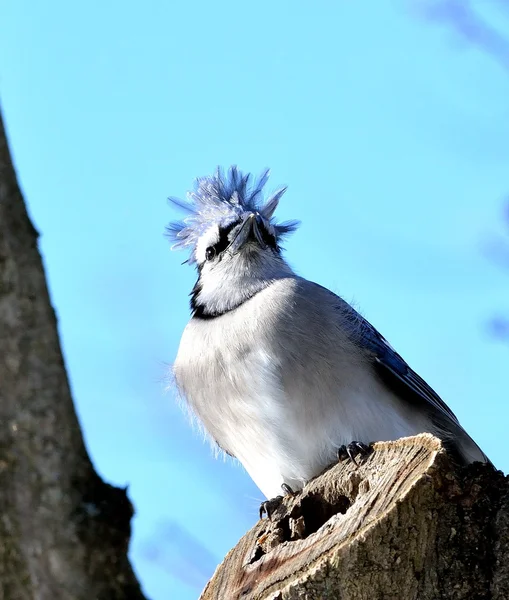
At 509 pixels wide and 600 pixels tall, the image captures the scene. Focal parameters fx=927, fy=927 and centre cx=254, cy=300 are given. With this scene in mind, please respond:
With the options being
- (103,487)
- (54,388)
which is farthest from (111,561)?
(54,388)

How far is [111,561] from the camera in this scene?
154 centimetres

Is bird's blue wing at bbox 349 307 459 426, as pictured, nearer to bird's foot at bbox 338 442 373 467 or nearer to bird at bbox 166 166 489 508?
bird at bbox 166 166 489 508

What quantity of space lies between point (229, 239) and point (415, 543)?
2.68 m

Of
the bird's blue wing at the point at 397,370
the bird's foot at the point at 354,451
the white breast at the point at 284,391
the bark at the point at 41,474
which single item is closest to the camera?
the bark at the point at 41,474

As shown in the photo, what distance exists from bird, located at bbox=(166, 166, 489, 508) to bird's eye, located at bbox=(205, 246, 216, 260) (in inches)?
6.2

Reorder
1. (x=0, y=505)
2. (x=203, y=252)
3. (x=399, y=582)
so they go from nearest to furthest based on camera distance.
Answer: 1. (x=0, y=505)
2. (x=399, y=582)
3. (x=203, y=252)

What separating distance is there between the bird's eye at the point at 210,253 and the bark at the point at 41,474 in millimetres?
3258

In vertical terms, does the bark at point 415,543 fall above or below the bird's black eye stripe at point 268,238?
below

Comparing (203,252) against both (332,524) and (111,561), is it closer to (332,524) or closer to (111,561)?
(332,524)

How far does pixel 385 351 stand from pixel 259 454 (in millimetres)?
758

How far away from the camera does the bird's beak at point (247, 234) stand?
15.5ft

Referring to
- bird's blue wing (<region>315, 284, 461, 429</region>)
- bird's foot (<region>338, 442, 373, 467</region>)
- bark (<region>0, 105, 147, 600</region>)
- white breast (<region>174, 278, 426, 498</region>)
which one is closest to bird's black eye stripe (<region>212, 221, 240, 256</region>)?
white breast (<region>174, 278, 426, 498</region>)

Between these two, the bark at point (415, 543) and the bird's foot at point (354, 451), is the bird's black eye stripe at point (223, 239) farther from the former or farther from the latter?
the bark at point (415, 543)

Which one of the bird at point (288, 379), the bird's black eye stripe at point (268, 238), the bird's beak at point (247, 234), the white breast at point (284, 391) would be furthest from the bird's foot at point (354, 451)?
the bird's black eye stripe at point (268, 238)
